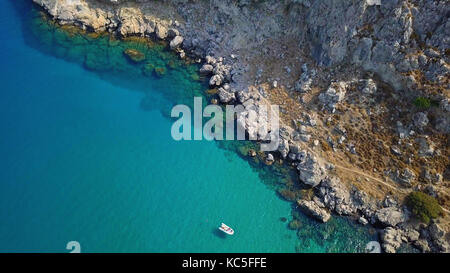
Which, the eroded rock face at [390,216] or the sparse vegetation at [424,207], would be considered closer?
the sparse vegetation at [424,207]

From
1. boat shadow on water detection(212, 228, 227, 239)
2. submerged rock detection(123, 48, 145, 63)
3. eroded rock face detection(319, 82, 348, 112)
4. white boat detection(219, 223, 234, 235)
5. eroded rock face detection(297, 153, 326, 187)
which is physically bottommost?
boat shadow on water detection(212, 228, 227, 239)

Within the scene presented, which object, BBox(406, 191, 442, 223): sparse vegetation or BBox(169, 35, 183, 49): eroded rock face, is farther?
BBox(169, 35, 183, 49): eroded rock face

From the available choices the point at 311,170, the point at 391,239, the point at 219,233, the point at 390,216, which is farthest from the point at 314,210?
the point at 219,233

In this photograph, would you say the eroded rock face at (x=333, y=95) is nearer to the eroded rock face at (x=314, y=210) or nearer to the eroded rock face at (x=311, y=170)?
the eroded rock face at (x=311, y=170)

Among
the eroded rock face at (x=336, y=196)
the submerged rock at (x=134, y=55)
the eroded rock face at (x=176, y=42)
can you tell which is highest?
the eroded rock face at (x=176, y=42)

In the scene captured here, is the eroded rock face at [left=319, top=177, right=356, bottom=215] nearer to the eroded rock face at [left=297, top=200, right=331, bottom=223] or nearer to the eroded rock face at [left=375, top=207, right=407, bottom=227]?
the eroded rock face at [left=297, top=200, right=331, bottom=223]

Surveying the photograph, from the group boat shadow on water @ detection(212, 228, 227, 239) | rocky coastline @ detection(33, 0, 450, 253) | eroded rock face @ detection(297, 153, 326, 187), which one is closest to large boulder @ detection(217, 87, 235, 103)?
rocky coastline @ detection(33, 0, 450, 253)

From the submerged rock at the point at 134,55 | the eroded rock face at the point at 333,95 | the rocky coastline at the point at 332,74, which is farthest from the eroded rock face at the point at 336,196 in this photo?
the submerged rock at the point at 134,55
